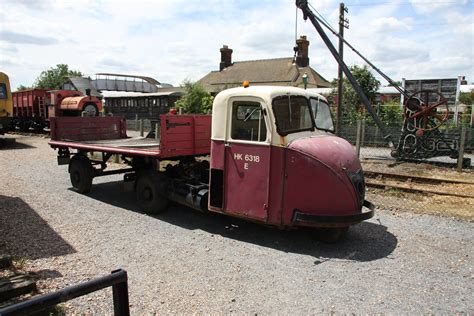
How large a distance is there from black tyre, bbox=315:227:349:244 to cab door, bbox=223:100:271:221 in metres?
0.94

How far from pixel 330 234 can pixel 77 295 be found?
14.4ft

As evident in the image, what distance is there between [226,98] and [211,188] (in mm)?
1432

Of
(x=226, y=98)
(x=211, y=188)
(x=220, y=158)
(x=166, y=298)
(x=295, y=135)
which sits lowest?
(x=166, y=298)

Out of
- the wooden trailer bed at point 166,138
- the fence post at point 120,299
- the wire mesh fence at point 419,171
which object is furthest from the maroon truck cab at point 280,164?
the fence post at point 120,299

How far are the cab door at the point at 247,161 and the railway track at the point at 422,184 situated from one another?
490 cm

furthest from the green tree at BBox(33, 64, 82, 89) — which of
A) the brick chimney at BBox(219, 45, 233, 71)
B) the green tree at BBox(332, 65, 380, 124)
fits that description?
the green tree at BBox(332, 65, 380, 124)

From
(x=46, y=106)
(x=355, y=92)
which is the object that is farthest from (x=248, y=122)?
(x=46, y=106)

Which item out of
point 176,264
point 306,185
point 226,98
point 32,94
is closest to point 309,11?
point 226,98

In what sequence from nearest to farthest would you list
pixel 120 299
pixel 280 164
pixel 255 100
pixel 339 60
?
pixel 120 299
pixel 280 164
pixel 255 100
pixel 339 60

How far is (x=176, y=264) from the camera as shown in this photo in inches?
205

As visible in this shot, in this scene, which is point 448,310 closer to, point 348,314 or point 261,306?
point 348,314

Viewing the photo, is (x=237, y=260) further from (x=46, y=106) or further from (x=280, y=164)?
(x=46, y=106)

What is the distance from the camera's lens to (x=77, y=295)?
7.09 ft

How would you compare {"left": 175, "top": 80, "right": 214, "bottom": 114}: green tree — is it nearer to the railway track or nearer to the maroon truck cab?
the railway track
